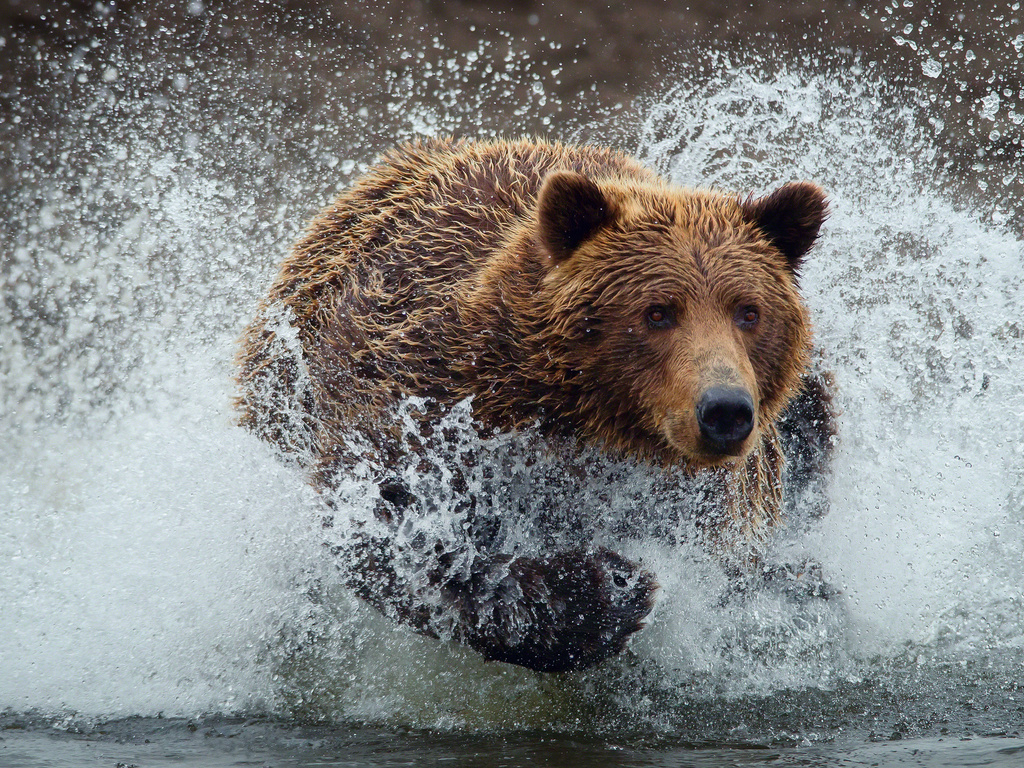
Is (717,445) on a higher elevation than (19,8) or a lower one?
lower

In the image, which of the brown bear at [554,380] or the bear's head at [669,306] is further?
the brown bear at [554,380]

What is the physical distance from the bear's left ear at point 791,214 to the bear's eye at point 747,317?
1.37 ft

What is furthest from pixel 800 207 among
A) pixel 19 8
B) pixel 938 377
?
pixel 19 8

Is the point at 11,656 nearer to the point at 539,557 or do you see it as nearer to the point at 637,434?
the point at 539,557

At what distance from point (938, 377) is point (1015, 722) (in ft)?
9.68

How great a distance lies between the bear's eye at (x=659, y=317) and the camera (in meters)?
3.80

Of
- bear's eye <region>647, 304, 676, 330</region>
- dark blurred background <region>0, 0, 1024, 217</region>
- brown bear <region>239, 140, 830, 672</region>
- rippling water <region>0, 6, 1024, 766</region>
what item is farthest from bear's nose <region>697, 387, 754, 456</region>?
dark blurred background <region>0, 0, 1024, 217</region>

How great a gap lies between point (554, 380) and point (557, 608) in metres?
0.89

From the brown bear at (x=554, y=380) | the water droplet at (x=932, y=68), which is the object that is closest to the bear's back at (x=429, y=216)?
the brown bear at (x=554, y=380)

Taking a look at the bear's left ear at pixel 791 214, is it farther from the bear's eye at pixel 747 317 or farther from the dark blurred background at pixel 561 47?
the dark blurred background at pixel 561 47

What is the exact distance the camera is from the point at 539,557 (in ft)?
13.6

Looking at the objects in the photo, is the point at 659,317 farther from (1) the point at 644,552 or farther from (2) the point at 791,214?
(1) the point at 644,552

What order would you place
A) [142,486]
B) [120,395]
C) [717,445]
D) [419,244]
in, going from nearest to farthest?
1. [717,445]
2. [419,244]
3. [142,486]
4. [120,395]

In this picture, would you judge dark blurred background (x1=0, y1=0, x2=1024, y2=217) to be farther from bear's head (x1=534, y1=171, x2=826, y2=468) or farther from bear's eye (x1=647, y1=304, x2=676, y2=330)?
bear's eye (x1=647, y1=304, x2=676, y2=330)
